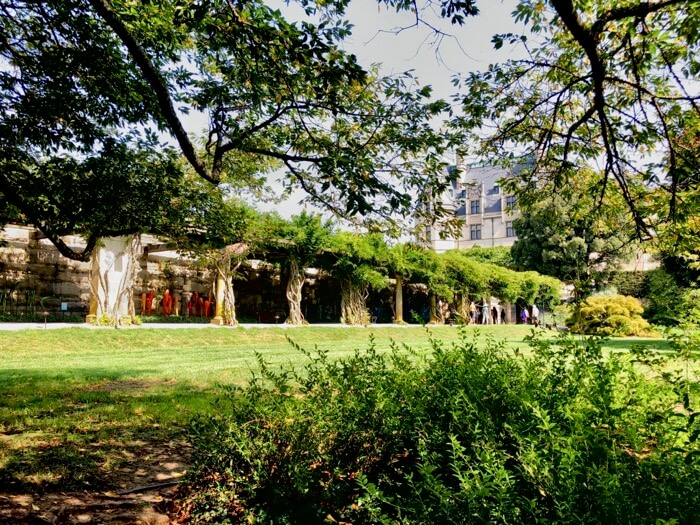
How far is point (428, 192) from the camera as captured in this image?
4391 millimetres

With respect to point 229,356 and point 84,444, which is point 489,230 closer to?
point 229,356

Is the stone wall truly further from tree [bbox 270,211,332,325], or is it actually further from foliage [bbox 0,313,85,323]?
tree [bbox 270,211,332,325]

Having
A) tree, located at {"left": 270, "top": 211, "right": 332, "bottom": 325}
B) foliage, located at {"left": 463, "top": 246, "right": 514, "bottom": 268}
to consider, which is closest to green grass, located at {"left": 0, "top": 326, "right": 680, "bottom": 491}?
tree, located at {"left": 270, "top": 211, "right": 332, "bottom": 325}

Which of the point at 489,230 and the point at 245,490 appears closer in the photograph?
the point at 245,490

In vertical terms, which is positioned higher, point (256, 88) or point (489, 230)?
point (489, 230)

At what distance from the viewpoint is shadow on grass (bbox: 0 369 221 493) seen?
3204 millimetres

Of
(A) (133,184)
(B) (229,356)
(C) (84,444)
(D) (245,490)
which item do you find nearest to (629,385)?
(D) (245,490)

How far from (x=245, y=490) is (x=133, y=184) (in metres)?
3.79

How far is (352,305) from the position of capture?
20562mm

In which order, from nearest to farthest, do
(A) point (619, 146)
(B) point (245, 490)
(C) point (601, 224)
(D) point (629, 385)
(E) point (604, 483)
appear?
(E) point (604, 483)
(B) point (245, 490)
(D) point (629, 385)
(A) point (619, 146)
(C) point (601, 224)

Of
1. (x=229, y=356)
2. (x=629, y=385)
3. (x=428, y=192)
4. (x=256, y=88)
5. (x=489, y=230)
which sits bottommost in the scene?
(x=229, y=356)

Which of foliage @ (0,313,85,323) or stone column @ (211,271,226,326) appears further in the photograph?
stone column @ (211,271,226,326)

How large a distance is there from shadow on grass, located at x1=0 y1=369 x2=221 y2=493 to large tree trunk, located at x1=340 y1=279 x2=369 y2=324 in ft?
45.5

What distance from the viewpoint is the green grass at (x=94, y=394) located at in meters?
3.42
